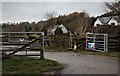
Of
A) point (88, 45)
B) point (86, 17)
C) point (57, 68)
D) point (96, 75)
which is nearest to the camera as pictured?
point (96, 75)

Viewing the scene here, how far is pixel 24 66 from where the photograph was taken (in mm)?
10297

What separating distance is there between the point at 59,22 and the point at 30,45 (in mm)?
62511

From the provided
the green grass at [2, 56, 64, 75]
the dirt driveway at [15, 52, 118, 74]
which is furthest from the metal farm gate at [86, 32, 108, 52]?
the green grass at [2, 56, 64, 75]

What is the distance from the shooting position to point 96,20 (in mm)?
74375

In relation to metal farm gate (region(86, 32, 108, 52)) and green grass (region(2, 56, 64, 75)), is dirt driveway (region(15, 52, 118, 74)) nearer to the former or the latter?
green grass (region(2, 56, 64, 75))

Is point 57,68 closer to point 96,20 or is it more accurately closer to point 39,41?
point 39,41

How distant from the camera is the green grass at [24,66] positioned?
9273 millimetres

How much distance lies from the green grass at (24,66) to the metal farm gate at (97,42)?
1047 cm

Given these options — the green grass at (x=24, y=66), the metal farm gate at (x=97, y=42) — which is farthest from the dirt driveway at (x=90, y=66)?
the metal farm gate at (x=97, y=42)

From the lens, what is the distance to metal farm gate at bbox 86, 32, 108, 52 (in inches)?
829

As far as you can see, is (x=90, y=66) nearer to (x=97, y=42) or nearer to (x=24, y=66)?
(x=24, y=66)

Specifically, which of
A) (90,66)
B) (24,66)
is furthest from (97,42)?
(24,66)

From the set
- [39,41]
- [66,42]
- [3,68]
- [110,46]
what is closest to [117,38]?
[110,46]

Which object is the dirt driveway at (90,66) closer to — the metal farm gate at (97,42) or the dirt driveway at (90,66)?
the dirt driveway at (90,66)
